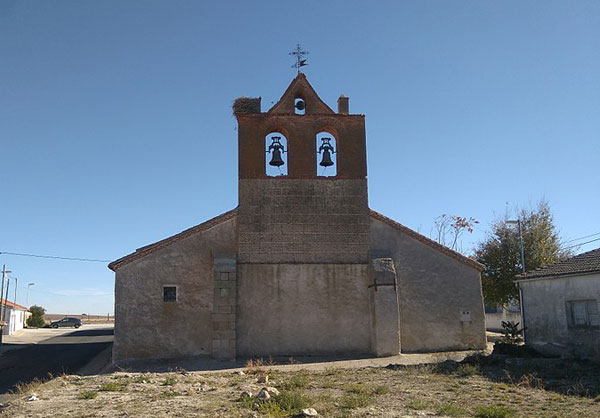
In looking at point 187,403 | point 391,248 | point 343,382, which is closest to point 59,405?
point 187,403

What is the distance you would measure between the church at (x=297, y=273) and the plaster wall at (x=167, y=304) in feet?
0.11

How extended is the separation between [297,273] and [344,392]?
23.9 ft

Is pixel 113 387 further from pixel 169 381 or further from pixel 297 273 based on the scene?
pixel 297 273

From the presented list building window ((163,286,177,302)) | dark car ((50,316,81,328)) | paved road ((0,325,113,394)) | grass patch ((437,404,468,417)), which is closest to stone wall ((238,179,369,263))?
building window ((163,286,177,302))

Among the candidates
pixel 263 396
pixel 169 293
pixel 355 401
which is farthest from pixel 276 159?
pixel 355 401

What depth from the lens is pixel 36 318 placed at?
58406mm

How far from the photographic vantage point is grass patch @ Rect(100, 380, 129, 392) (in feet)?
39.6

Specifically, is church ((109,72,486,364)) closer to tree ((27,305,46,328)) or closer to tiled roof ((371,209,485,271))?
tiled roof ((371,209,485,271))

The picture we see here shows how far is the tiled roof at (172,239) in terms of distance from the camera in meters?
17.6

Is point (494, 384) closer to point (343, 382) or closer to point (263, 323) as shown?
point (343, 382)

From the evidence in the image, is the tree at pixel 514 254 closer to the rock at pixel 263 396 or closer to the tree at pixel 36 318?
the rock at pixel 263 396

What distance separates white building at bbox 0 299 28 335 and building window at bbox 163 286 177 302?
98.3 feet

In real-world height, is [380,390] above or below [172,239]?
below

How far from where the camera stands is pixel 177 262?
1794cm
